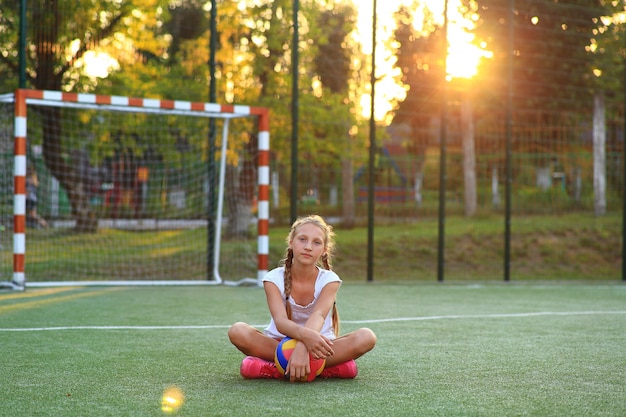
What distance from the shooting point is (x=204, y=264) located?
1051 centimetres

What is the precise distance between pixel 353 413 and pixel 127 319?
139 inches

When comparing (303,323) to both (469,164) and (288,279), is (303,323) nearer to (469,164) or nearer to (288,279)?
(288,279)

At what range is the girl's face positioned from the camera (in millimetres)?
3838

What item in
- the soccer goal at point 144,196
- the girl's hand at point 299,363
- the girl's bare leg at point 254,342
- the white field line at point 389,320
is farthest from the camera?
the soccer goal at point 144,196

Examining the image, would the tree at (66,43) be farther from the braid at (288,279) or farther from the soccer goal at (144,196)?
the braid at (288,279)

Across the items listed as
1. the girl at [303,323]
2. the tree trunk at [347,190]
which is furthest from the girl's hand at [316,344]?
the tree trunk at [347,190]

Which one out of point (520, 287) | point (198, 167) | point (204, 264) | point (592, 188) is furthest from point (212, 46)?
point (592, 188)

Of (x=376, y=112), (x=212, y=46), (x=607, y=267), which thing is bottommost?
(x=607, y=267)

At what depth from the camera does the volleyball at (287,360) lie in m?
3.68

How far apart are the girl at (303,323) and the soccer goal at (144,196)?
5.49 m

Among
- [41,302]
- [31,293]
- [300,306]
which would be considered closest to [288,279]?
[300,306]

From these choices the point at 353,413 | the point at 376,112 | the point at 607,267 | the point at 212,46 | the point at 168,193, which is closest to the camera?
the point at 353,413

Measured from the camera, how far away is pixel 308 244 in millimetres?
3838

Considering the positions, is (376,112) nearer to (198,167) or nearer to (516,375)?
(198,167)
